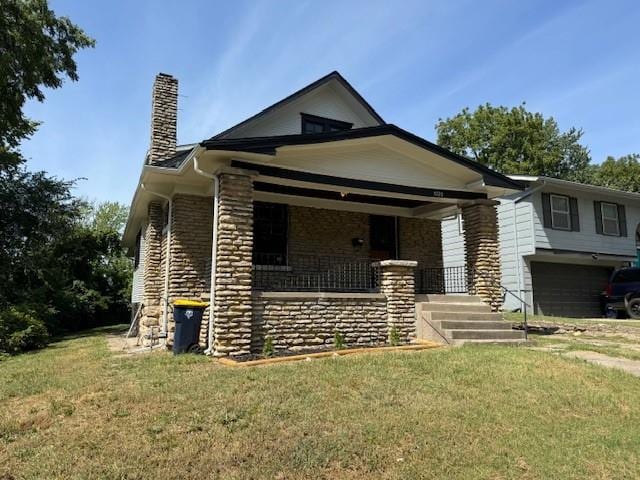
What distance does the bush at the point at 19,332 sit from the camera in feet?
38.4

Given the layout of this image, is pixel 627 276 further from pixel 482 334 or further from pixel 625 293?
pixel 482 334

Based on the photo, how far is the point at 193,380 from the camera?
6539mm

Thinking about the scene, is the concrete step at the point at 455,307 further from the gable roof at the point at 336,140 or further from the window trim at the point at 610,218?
the window trim at the point at 610,218

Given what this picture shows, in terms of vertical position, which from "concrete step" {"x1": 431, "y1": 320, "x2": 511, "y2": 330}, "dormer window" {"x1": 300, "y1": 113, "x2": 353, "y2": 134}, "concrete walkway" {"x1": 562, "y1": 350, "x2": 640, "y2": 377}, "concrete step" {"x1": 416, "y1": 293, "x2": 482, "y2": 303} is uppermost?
"dormer window" {"x1": 300, "y1": 113, "x2": 353, "y2": 134}

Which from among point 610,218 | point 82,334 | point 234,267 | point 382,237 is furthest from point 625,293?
point 82,334

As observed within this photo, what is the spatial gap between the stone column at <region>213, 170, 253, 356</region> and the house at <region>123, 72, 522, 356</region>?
21 millimetres

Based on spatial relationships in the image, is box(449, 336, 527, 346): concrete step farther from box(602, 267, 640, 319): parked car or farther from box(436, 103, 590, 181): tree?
box(436, 103, 590, 181): tree

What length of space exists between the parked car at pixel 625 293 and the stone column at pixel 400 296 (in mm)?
10838

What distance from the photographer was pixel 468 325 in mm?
10078

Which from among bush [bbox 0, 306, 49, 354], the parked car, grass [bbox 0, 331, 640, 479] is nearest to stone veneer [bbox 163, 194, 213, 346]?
grass [bbox 0, 331, 640, 479]

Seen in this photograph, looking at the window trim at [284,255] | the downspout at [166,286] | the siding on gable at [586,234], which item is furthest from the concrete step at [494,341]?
the siding on gable at [586,234]

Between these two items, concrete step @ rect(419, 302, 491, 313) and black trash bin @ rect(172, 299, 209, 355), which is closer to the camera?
black trash bin @ rect(172, 299, 209, 355)

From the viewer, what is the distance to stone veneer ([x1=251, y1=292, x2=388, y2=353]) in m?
9.16

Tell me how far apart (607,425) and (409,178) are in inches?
281
